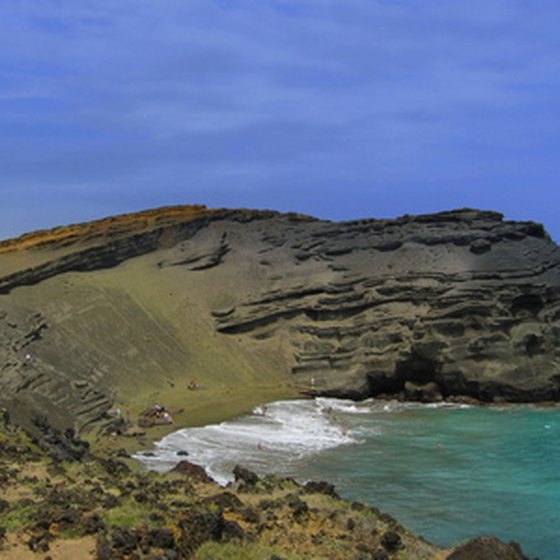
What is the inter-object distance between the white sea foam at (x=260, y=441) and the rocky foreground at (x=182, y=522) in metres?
8.31

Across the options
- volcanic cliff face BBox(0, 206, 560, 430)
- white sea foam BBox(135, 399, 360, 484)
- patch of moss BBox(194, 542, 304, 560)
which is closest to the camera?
patch of moss BBox(194, 542, 304, 560)

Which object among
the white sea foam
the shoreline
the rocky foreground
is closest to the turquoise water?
the white sea foam

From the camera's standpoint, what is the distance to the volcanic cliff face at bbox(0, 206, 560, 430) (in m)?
40.4

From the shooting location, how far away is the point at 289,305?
158 ft

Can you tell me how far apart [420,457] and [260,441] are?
6.05 metres

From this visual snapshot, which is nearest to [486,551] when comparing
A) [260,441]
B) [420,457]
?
[420,457]

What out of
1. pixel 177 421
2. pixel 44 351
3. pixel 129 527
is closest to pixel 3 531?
pixel 129 527

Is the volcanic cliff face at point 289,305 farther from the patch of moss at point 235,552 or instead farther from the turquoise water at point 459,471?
the patch of moss at point 235,552

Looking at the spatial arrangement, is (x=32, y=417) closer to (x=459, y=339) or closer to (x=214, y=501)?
(x=214, y=501)

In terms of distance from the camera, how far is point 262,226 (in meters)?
54.8

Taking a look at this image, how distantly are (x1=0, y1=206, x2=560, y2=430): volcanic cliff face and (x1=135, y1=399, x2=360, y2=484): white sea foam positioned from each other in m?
5.24

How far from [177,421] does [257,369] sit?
10886mm

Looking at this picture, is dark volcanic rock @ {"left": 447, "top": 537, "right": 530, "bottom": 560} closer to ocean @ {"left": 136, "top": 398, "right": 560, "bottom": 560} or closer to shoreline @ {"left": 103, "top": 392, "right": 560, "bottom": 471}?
ocean @ {"left": 136, "top": 398, "right": 560, "bottom": 560}

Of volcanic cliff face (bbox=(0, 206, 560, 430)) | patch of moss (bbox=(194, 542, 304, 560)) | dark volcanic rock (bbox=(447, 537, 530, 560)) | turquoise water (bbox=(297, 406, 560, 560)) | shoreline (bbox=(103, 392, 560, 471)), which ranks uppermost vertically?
volcanic cliff face (bbox=(0, 206, 560, 430))
